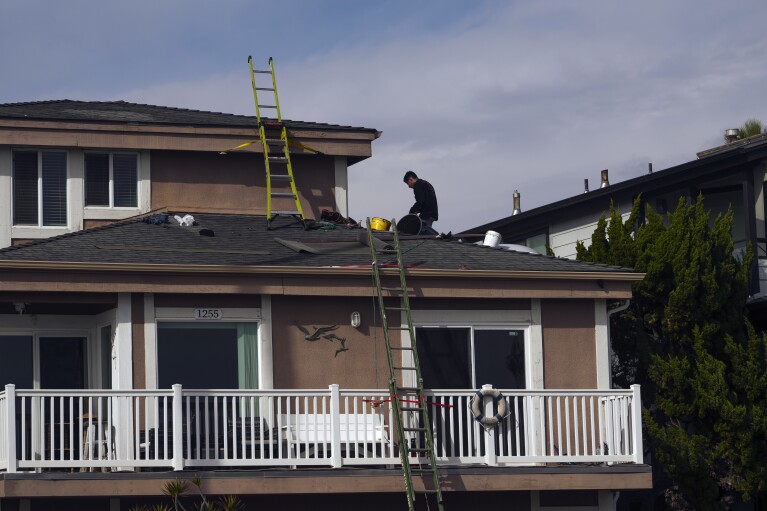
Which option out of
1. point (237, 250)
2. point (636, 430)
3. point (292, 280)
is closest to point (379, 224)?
point (237, 250)

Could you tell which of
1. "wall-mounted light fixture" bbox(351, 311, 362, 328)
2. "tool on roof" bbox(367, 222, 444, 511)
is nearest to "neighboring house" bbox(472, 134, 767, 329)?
"tool on roof" bbox(367, 222, 444, 511)

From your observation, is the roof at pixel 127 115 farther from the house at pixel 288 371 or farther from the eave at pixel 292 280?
the eave at pixel 292 280

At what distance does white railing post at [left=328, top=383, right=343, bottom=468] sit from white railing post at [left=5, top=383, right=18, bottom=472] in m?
3.92

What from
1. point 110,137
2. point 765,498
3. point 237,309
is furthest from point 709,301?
point 110,137

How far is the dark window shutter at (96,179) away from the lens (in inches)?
919

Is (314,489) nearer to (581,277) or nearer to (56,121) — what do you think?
(581,277)

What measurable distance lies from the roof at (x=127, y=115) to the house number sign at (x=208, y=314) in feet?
17.4

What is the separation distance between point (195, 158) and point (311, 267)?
18.4 ft

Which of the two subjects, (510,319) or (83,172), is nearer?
(510,319)

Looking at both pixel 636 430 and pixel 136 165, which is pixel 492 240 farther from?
pixel 136 165

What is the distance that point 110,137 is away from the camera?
920 inches

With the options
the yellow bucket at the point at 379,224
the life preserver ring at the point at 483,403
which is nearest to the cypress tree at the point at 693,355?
the yellow bucket at the point at 379,224

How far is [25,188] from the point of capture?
23047mm

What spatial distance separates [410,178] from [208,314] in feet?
21.0
